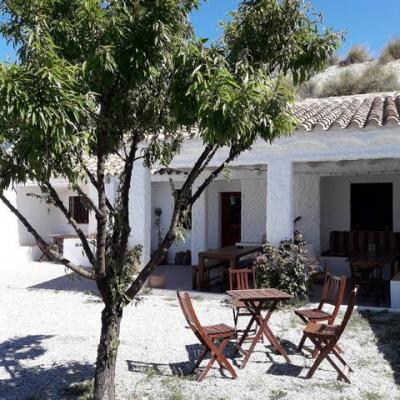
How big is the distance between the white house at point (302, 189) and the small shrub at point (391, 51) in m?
19.7

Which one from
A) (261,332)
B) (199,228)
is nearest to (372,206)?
(199,228)

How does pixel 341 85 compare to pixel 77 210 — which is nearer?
pixel 77 210

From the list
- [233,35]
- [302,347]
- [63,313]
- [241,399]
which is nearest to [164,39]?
[233,35]

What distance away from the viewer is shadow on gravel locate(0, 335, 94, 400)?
532 centimetres

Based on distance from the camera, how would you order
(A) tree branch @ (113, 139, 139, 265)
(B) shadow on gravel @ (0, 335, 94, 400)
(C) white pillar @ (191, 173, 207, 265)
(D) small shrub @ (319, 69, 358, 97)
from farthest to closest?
(D) small shrub @ (319, 69, 358, 97)
(C) white pillar @ (191, 173, 207, 265)
(B) shadow on gravel @ (0, 335, 94, 400)
(A) tree branch @ (113, 139, 139, 265)

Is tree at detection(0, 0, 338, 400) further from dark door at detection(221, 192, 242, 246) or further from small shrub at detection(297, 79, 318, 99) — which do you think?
small shrub at detection(297, 79, 318, 99)

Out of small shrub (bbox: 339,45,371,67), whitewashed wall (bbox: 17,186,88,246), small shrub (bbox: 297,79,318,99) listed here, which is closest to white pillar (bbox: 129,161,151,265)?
whitewashed wall (bbox: 17,186,88,246)

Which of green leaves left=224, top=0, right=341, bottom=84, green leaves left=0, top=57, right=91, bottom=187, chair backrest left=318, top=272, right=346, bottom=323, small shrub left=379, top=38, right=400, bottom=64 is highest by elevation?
small shrub left=379, top=38, right=400, bottom=64

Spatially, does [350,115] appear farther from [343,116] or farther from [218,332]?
[218,332]

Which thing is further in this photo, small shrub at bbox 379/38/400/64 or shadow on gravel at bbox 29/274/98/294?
small shrub at bbox 379/38/400/64

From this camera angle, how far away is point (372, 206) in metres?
13.2

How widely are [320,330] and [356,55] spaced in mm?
32805

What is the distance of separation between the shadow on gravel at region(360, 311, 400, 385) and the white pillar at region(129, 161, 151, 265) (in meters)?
4.88

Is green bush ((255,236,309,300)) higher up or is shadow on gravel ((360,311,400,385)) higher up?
green bush ((255,236,309,300))
